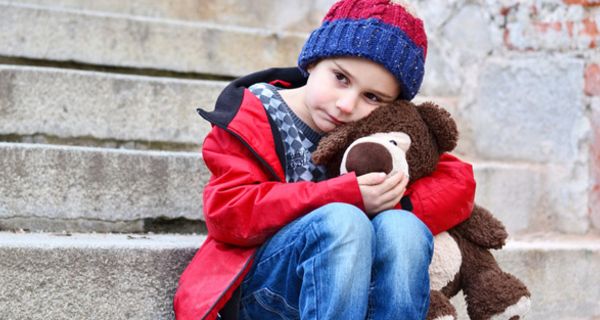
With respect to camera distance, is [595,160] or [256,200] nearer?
[256,200]

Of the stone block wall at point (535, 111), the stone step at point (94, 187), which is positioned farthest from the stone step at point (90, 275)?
the stone block wall at point (535, 111)

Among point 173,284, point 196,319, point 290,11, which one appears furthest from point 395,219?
point 290,11

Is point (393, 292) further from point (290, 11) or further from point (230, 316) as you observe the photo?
point (290, 11)

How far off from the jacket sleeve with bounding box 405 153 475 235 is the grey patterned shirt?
0.21 meters

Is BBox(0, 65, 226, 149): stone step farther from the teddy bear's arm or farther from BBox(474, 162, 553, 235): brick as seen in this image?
the teddy bear's arm

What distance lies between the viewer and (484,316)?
1.66 m

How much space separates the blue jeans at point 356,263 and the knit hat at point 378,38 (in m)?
0.33

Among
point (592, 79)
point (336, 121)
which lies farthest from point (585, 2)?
point (336, 121)

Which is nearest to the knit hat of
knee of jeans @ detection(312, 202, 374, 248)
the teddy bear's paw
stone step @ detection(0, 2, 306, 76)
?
knee of jeans @ detection(312, 202, 374, 248)

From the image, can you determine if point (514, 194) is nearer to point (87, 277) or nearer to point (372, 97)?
point (372, 97)

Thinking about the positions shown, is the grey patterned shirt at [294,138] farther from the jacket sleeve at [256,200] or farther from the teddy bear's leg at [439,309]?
the teddy bear's leg at [439,309]

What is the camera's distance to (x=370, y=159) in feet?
5.13

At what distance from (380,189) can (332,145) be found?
143mm

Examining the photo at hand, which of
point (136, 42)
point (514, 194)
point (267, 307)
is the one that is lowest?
point (514, 194)
